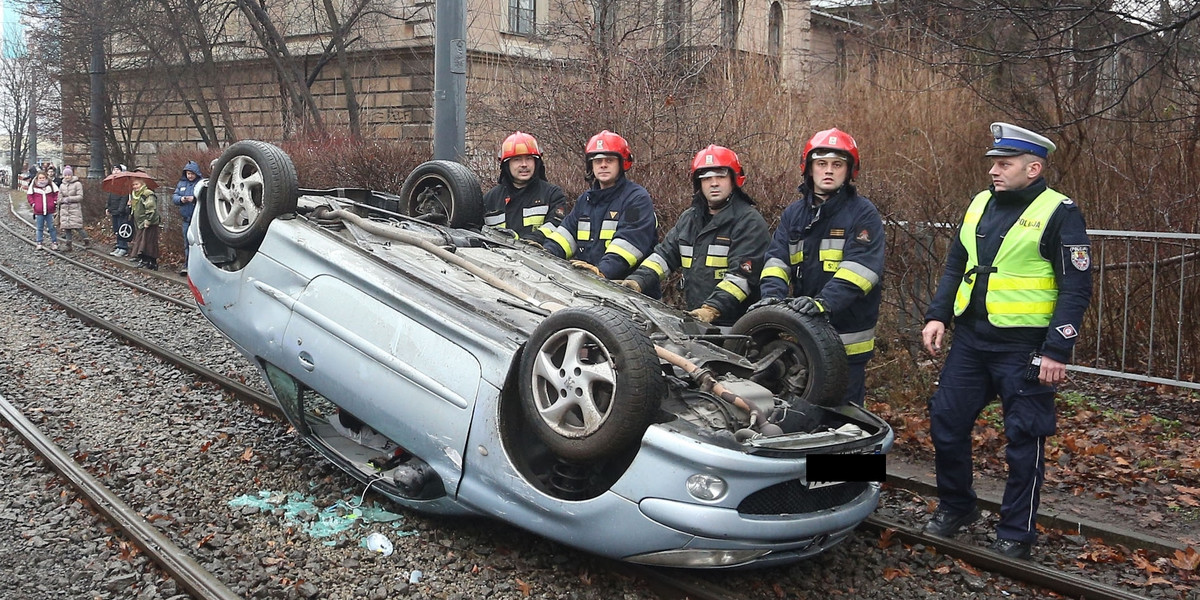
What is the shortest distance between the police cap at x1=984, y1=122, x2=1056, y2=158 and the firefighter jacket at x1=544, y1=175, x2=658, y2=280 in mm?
2420

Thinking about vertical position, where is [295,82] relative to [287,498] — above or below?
above

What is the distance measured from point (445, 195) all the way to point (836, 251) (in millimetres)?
2728

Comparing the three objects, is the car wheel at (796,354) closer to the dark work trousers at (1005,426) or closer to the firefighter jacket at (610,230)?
the dark work trousers at (1005,426)

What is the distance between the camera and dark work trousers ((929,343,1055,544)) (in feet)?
14.6

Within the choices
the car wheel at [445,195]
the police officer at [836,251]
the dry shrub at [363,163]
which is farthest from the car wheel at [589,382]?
the dry shrub at [363,163]

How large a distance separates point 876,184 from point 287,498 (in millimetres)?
5428

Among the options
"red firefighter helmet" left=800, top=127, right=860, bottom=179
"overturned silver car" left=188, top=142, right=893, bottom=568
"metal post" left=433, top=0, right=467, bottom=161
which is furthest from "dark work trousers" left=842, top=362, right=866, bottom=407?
"metal post" left=433, top=0, right=467, bottom=161

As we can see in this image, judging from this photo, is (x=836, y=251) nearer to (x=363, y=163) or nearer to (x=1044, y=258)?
(x=1044, y=258)

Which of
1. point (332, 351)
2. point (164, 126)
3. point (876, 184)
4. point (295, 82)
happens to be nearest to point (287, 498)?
point (332, 351)

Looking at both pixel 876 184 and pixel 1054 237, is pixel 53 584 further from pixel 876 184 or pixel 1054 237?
pixel 876 184

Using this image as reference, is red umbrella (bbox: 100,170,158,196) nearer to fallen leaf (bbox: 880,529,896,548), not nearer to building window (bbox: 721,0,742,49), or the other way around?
building window (bbox: 721,0,742,49)

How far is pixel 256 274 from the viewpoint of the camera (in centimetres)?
546

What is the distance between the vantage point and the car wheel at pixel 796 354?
4.41m

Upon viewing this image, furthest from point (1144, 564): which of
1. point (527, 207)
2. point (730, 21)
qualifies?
point (730, 21)
